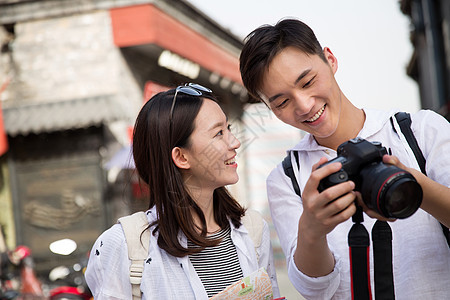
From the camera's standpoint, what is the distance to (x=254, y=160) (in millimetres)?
2195

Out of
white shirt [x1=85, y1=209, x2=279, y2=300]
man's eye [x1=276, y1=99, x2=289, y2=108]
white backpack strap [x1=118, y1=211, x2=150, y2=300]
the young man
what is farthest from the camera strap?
white backpack strap [x1=118, y1=211, x2=150, y2=300]

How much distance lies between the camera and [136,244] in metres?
1.87

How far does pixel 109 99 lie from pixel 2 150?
6.06 ft

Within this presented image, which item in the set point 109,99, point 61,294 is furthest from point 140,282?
point 109,99

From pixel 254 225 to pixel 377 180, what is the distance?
937mm

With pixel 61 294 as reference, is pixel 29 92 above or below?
above

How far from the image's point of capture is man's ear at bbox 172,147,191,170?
6.52ft

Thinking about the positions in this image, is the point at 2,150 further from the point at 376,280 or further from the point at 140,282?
the point at 376,280

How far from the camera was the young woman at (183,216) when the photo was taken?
1.84m

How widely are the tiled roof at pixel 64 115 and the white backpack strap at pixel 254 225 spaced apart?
600 centimetres

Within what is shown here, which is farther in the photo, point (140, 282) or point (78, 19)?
point (78, 19)

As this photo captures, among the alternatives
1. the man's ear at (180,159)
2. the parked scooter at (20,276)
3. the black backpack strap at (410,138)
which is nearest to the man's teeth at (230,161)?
the man's ear at (180,159)

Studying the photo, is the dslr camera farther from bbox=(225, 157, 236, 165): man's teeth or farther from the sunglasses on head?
the sunglasses on head

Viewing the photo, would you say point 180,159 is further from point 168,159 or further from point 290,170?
point 290,170
